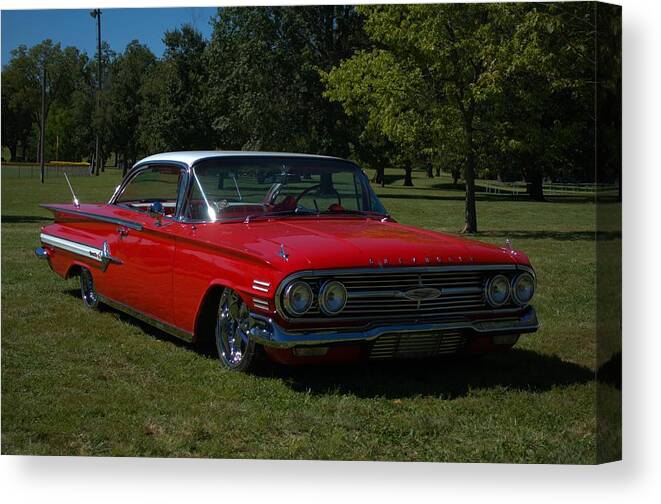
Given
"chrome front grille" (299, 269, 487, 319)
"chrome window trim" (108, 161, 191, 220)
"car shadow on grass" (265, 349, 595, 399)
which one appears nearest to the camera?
"chrome front grille" (299, 269, 487, 319)

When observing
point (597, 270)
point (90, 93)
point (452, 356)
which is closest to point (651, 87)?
point (597, 270)

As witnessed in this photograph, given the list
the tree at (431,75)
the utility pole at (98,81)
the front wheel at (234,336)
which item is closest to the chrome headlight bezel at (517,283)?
the front wheel at (234,336)

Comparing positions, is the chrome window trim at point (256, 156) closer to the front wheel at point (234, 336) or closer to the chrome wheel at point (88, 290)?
the front wheel at point (234, 336)

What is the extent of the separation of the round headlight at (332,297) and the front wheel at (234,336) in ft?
1.55

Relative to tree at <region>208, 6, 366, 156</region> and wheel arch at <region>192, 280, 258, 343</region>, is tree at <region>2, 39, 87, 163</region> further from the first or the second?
wheel arch at <region>192, 280, 258, 343</region>

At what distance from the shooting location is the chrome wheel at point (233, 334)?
550 cm

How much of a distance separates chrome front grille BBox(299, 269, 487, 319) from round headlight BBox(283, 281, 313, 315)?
0.04m

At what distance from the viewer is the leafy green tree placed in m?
Answer: 6.40

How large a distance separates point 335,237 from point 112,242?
78.5 inches

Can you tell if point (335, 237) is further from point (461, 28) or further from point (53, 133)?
point (461, 28)

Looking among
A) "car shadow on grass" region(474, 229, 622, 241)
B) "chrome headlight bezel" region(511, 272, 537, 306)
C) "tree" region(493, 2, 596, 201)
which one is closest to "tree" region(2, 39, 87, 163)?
"tree" region(493, 2, 596, 201)

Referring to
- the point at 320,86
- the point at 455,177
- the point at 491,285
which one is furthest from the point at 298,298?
the point at 455,177

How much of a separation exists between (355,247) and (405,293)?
345 millimetres

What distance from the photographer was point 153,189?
6949 millimetres
